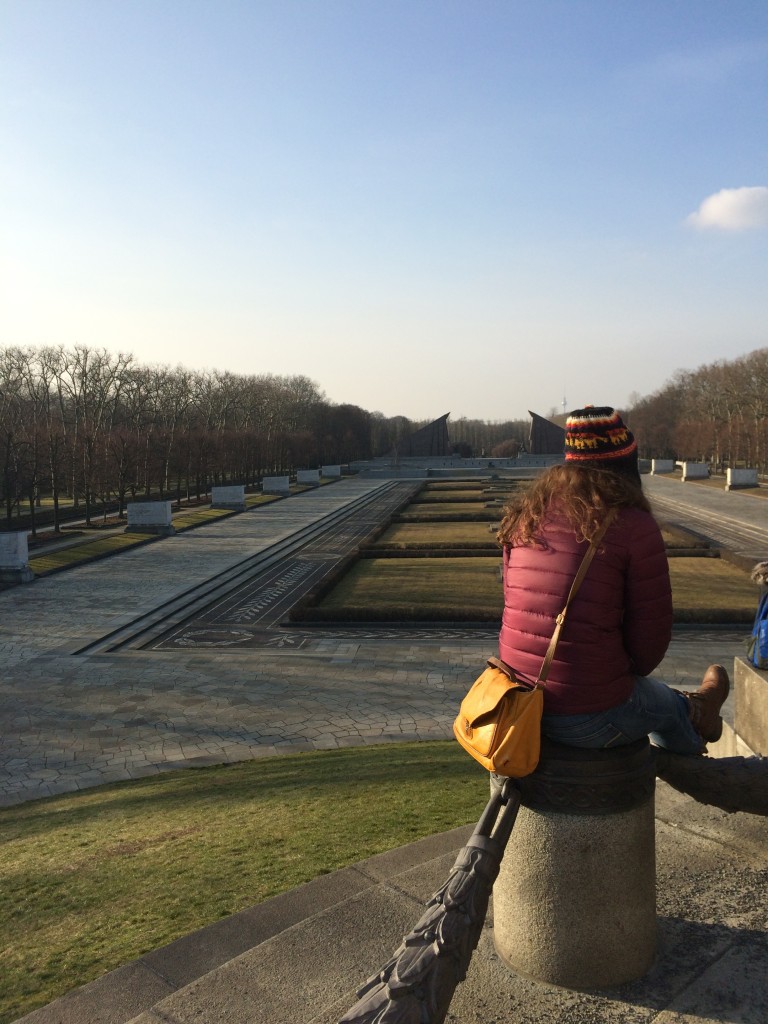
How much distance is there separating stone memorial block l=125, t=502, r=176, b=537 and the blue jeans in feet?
85.0

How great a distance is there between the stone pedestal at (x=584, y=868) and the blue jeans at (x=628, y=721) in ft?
0.14

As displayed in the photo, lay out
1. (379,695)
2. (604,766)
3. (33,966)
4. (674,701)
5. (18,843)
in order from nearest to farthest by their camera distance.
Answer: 1. (604,766)
2. (674,701)
3. (33,966)
4. (18,843)
5. (379,695)

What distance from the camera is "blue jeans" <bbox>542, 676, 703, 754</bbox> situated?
238 cm

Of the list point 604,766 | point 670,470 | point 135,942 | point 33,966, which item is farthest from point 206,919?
point 670,470

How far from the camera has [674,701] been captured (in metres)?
2.56

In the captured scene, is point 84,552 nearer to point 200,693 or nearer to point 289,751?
point 200,693

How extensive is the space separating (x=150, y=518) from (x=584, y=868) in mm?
26354

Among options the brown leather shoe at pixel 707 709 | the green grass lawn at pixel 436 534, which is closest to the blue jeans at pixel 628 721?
the brown leather shoe at pixel 707 709

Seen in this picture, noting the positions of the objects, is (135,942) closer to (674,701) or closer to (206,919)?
(206,919)

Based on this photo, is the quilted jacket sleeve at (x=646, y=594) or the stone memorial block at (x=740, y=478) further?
the stone memorial block at (x=740, y=478)

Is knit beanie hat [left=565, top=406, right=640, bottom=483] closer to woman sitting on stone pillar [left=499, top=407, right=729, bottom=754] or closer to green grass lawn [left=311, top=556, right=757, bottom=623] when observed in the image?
woman sitting on stone pillar [left=499, top=407, right=729, bottom=754]

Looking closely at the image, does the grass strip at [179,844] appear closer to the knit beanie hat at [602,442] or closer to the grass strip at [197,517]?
the knit beanie hat at [602,442]

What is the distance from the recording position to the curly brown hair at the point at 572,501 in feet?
7.69

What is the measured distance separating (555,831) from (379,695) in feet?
25.8
